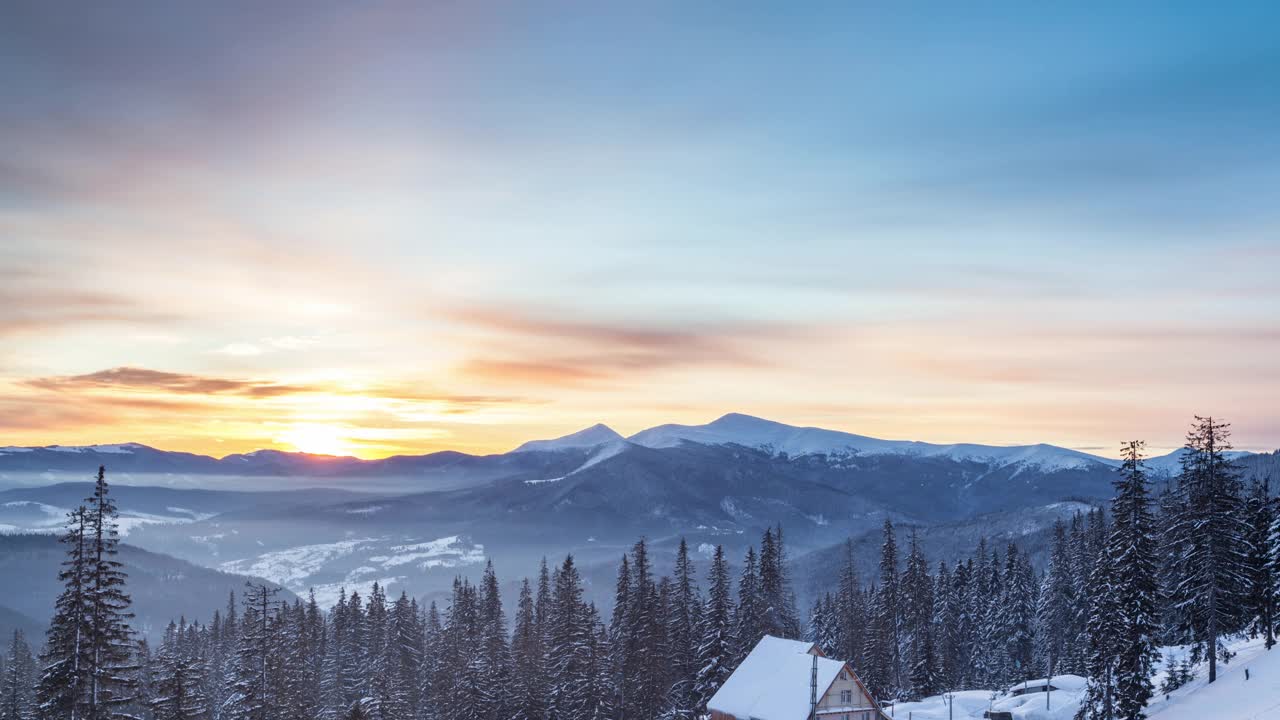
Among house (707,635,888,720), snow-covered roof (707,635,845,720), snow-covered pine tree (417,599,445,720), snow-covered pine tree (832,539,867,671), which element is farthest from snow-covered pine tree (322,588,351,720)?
snow-covered pine tree (832,539,867,671)

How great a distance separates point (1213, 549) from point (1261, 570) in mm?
9326

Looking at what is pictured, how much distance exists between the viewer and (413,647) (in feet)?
352

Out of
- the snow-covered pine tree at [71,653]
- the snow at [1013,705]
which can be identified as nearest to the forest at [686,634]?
the snow-covered pine tree at [71,653]

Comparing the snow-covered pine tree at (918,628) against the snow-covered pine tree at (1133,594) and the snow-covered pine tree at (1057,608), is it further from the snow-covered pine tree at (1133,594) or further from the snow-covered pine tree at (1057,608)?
the snow-covered pine tree at (1133,594)

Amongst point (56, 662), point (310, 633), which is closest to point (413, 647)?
point (310, 633)

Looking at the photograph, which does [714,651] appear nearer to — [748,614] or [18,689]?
[748,614]

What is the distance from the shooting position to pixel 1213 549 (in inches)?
2453

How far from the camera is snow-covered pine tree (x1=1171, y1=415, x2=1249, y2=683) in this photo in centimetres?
6247

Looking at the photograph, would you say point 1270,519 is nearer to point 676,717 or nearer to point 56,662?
point 676,717

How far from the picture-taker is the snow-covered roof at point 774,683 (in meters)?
68.8

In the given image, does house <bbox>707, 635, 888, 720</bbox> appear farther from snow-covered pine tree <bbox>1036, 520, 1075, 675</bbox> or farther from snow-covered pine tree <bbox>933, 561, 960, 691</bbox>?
snow-covered pine tree <bbox>1036, 520, 1075, 675</bbox>

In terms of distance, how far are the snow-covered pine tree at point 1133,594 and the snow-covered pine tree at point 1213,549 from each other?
5222 mm

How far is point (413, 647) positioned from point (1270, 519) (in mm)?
86812

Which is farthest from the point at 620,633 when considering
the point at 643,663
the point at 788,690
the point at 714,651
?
the point at 788,690
